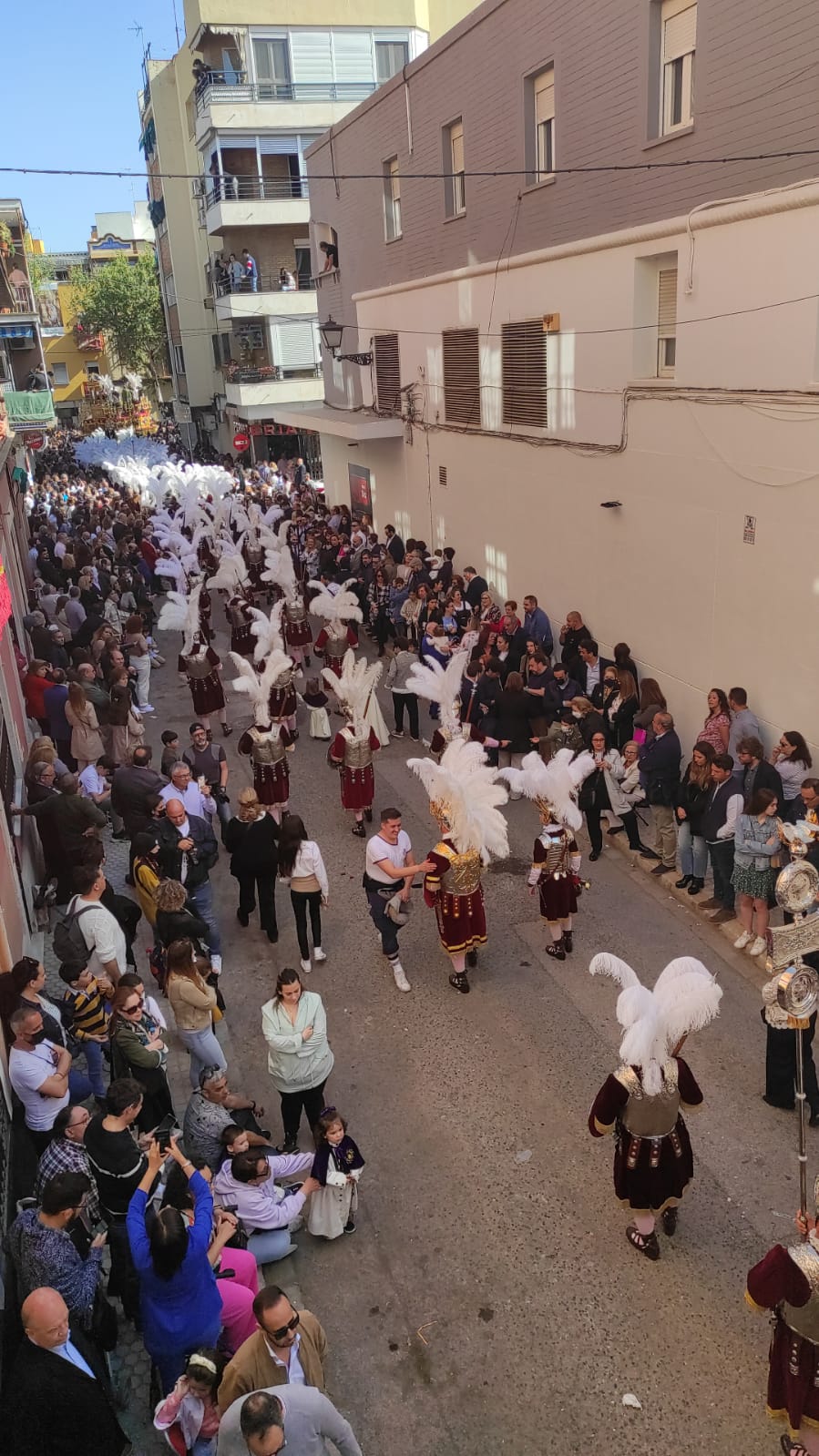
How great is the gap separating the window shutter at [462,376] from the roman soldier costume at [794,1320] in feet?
47.3

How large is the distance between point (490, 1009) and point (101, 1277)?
340cm

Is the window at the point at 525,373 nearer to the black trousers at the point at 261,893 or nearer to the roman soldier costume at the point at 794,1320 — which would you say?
the black trousers at the point at 261,893

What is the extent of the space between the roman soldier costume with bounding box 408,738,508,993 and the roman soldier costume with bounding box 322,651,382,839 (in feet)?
7.78

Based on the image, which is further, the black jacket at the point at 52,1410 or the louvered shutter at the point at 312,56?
the louvered shutter at the point at 312,56

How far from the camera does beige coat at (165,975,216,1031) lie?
6367 mm

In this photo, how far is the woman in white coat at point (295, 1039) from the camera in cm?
584

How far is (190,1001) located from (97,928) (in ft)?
3.12

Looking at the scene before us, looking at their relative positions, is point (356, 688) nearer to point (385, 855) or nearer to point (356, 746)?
point (356, 746)

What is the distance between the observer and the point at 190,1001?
638cm

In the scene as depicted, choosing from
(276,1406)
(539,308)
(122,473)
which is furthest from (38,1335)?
(122,473)

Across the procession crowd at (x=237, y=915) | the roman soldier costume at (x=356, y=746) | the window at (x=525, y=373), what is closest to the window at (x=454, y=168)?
the window at (x=525, y=373)

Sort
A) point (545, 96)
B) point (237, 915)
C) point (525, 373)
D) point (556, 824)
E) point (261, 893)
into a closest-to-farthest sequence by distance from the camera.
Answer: point (556, 824), point (261, 893), point (237, 915), point (545, 96), point (525, 373)

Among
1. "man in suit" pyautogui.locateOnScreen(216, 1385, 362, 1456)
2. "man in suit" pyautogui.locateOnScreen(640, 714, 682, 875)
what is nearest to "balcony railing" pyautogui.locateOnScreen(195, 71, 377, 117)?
"man in suit" pyautogui.locateOnScreen(640, 714, 682, 875)

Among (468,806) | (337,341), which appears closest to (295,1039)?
(468,806)
